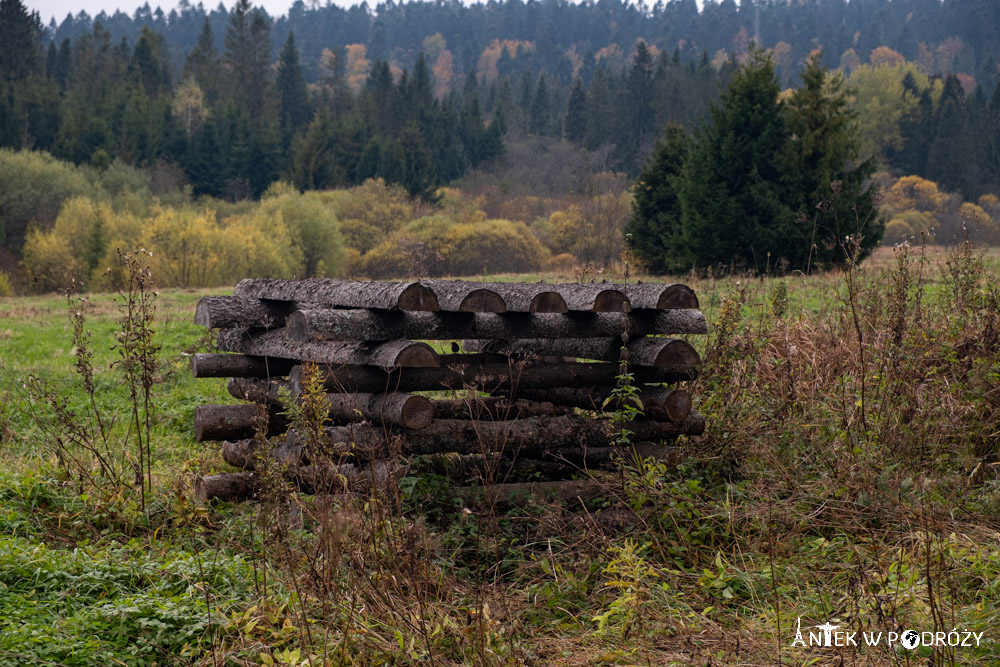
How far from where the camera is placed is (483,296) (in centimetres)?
550

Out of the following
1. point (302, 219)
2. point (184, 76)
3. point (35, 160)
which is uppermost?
point (184, 76)

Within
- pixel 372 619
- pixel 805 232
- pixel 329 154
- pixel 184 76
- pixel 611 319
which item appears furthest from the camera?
pixel 184 76

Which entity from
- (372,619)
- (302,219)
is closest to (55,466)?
(372,619)

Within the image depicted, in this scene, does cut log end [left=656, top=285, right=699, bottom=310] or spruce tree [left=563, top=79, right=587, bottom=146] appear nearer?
cut log end [left=656, top=285, right=699, bottom=310]

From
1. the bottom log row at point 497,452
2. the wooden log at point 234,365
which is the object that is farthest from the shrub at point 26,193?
the bottom log row at point 497,452

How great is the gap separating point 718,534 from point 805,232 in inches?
772

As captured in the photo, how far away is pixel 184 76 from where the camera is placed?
3656 inches

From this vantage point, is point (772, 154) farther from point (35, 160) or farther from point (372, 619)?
point (35, 160)

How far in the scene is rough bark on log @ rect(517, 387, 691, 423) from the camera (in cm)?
621

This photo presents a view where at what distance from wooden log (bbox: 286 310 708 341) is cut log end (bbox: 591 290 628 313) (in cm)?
39

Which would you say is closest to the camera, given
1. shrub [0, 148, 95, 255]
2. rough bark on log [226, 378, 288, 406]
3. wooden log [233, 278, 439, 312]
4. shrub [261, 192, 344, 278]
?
wooden log [233, 278, 439, 312]

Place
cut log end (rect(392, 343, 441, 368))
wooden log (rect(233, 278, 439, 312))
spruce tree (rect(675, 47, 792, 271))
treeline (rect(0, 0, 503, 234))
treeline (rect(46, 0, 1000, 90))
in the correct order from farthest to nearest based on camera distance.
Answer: treeline (rect(46, 0, 1000, 90)), treeline (rect(0, 0, 503, 234)), spruce tree (rect(675, 47, 792, 271)), wooden log (rect(233, 278, 439, 312)), cut log end (rect(392, 343, 441, 368))

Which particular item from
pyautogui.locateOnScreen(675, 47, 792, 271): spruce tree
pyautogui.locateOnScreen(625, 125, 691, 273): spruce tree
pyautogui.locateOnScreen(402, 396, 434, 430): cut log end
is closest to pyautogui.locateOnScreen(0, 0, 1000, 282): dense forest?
pyautogui.locateOnScreen(625, 125, 691, 273): spruce tree

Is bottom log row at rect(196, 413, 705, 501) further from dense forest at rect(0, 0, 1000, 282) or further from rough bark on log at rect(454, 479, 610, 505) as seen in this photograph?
dense forest at rect(0, 0, 1000, 282)
